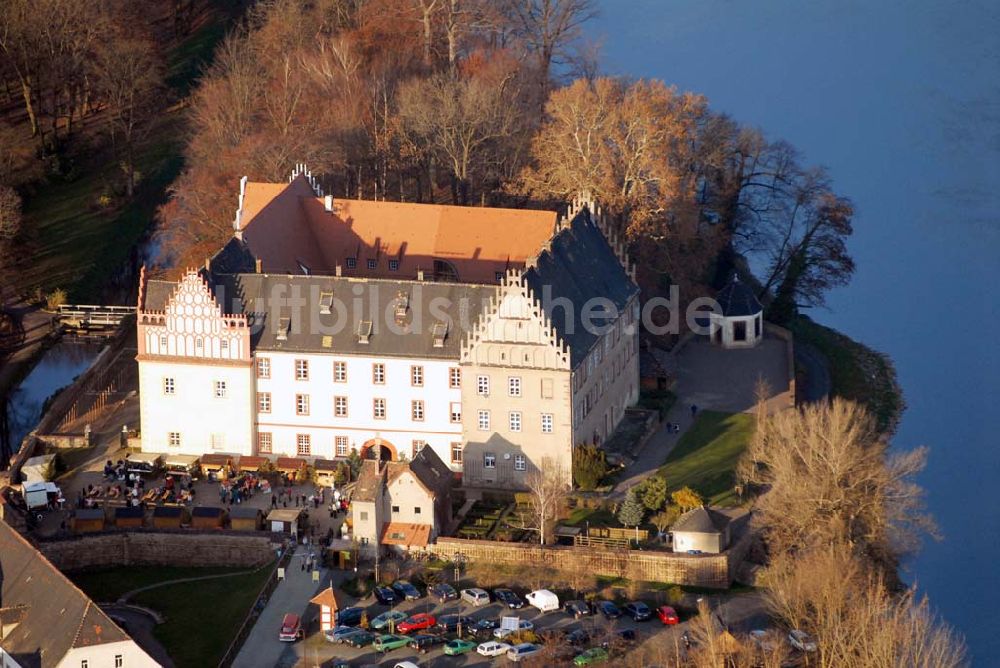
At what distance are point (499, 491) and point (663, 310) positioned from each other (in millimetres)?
22555

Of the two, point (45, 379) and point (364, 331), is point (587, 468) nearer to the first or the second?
point (364, 331)

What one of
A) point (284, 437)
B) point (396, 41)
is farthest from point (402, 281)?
point (396, 41)

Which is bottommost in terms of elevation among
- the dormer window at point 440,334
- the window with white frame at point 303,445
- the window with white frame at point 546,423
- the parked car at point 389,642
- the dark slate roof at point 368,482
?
the parked car at point 389,642

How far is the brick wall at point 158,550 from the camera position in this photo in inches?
3578

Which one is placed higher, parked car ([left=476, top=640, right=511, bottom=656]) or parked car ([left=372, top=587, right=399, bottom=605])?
Answer: parked car ([left=372, top=587, right=399, bottom=605])

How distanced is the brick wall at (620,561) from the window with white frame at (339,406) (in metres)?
11.6

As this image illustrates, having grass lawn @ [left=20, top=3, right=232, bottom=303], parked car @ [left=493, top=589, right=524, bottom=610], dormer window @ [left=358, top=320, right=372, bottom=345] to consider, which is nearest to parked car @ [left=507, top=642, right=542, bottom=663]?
parked car @ [left=493, top=589, right=524, bottom=610]

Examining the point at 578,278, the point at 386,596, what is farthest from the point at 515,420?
the point at 386,596

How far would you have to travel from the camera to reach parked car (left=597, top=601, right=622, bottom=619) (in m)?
85.6

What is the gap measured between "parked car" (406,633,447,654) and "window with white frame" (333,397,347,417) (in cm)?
1738

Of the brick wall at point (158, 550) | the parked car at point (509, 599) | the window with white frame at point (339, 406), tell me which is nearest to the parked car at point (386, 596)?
the parked car at point (509, 599)

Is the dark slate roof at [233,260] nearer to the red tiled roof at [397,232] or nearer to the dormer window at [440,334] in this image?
the red tiled roof at [397,232]

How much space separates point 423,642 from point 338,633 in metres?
3.15

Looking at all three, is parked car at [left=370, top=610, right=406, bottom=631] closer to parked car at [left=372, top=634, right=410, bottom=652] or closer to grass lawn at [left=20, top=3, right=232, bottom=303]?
parked car at [left=372, top=634, right=410, bottom=652]
